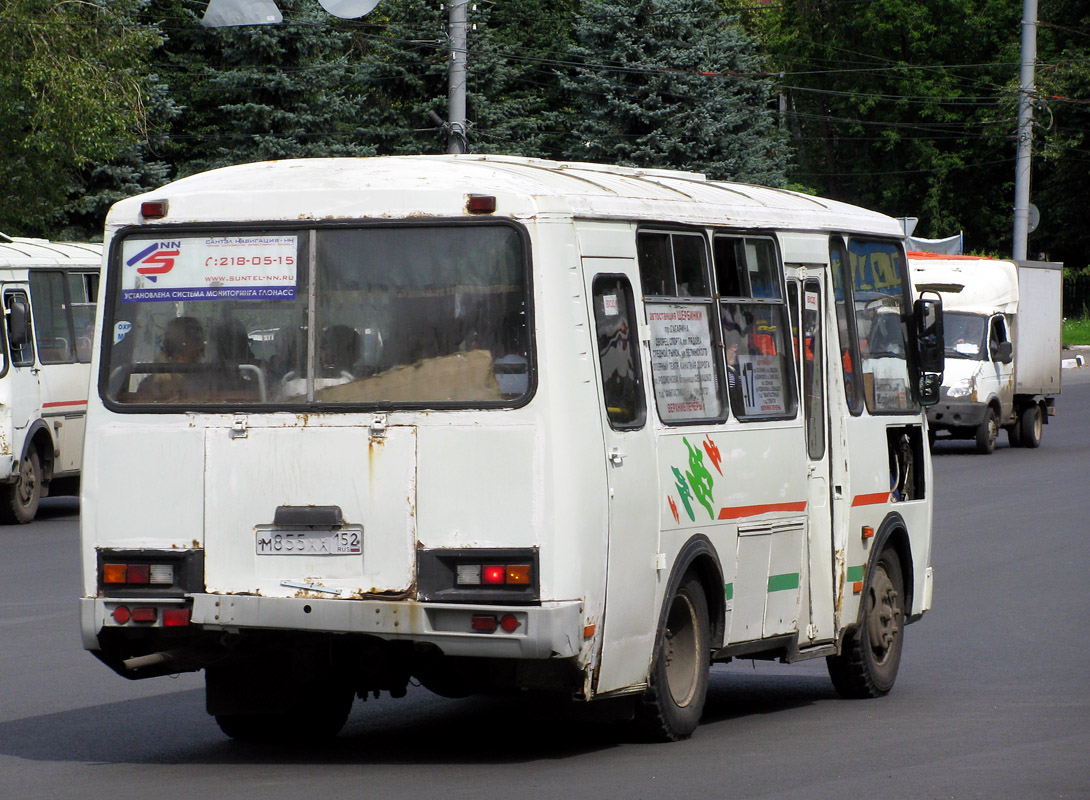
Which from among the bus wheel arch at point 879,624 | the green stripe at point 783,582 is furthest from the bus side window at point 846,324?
the green stripe at point 783,582

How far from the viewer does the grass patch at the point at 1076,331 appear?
198 ft

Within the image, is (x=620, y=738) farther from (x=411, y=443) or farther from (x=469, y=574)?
(x=411, y=443)

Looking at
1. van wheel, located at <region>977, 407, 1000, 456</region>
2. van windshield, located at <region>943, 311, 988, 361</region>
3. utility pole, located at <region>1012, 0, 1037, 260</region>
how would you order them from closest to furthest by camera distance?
van wheel, located at <region>977, 407, 1000, 456</region> → van windshield, located at <region>943, 311, 988, 361</region> → utility pole, located at <region>1012, 0, 1037, 260</region>

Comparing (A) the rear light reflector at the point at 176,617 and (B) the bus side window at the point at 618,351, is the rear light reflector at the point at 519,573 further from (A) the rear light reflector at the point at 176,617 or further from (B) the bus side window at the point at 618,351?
(A) the rear light reflector at the point at 176,617

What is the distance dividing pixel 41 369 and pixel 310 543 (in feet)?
44.6

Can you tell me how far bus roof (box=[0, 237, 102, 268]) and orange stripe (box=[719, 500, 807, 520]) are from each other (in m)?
13.0

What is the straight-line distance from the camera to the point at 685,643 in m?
8.45

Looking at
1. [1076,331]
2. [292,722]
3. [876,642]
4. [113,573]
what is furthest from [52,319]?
[1076,331]

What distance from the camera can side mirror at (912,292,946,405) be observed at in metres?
11.1

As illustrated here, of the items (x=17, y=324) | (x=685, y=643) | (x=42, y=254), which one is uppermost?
(x=42, y=254)

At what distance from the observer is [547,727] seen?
8898 mm

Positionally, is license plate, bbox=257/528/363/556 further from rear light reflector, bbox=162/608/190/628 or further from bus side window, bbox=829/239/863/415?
bus side window, bbox=829/239/863/415

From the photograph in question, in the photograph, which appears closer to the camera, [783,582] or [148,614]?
[148,614]

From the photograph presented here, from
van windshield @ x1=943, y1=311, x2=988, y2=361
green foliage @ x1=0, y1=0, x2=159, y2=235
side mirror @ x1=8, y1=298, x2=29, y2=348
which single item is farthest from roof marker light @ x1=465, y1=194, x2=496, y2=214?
van windshield @ x1=943, y1=311, x2=988, y2=361
